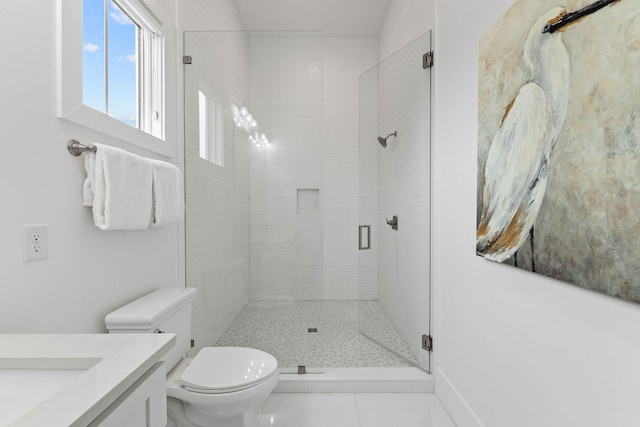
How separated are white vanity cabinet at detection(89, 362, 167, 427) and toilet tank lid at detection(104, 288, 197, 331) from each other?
645 millimetres

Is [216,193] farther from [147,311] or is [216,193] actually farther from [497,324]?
[497,324]

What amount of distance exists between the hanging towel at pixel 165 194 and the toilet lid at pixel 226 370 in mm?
670

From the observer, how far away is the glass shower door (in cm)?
Result: 224

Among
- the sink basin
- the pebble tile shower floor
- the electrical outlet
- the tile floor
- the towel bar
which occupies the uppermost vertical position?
the towel bar

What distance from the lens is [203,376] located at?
1.43 meters

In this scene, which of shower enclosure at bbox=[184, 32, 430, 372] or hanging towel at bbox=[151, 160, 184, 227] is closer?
hanging towel at bbox=[151, 160, 184, 227]

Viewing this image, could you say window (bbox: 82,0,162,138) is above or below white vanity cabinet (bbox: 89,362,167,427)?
above

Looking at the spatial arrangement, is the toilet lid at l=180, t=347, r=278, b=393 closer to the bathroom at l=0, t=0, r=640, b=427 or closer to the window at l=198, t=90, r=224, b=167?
the bathroom at l=0, t=0, r=640, b=427

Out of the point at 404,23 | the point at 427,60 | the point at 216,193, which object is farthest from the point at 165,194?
the point at 404,23

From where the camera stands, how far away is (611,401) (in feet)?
2.69

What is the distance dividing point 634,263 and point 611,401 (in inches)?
14.4

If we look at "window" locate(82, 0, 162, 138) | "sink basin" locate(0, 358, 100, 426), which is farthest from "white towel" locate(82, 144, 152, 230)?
"sink basin" locate(0, 358, 100, 426)

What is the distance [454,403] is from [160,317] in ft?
A: 5.02

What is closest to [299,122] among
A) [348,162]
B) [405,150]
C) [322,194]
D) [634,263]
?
[322,194]
